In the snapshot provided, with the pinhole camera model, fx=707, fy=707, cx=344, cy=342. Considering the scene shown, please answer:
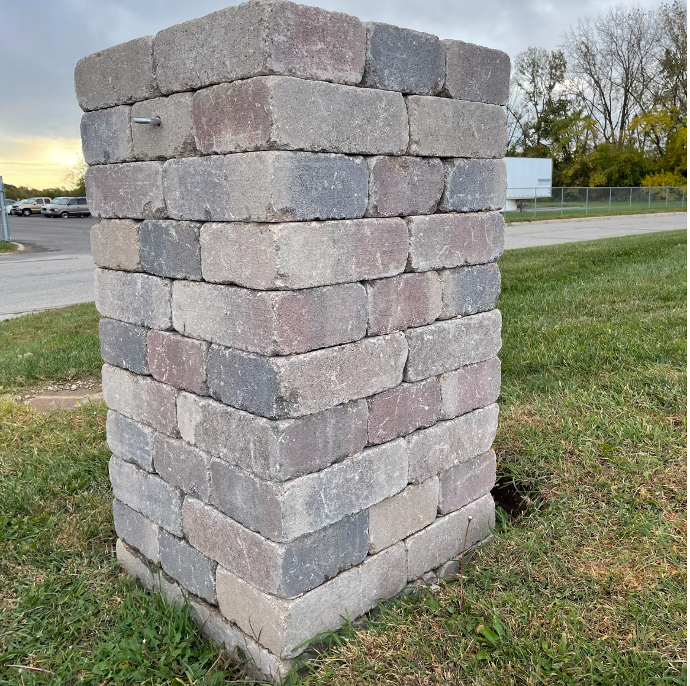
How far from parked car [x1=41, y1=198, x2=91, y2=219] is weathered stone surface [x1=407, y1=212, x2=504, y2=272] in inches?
1588

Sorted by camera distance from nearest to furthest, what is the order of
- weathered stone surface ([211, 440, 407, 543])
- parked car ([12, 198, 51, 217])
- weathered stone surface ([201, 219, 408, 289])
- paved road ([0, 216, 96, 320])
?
1. weathered stone surface ([201, 219, 408, 289])
2. weathered stone surface ([211, 440, 407, 543])
3. paved road ([0, 216, 96, 320])
4. parked car ([12, 198, 51, 217])

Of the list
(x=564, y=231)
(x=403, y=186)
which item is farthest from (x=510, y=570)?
(x=564, y=231)

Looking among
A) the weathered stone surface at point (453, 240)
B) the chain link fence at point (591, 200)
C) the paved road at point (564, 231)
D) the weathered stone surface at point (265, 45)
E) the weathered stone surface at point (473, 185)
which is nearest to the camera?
the weathered stone surface at point (265, 45)

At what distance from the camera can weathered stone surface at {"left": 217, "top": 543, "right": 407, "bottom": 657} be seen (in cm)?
279

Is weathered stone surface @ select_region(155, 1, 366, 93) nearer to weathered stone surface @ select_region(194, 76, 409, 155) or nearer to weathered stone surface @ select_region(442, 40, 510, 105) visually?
weathered stone surface @ select_region(194, 76, 409, 155)

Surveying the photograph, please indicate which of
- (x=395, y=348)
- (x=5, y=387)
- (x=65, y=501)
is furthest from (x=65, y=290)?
(x=395, y=348)

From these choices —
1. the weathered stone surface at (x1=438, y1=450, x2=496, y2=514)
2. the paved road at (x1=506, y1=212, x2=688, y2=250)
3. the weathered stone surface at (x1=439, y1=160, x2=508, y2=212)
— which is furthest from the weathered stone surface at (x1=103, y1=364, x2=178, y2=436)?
the paved road at (x1=506, y1=212, x2=688, y2=250)

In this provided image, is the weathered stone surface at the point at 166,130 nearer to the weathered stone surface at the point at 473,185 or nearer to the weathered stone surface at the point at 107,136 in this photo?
the weathered stone surface at the point at 107,136

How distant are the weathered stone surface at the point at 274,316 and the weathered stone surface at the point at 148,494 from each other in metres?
0.83

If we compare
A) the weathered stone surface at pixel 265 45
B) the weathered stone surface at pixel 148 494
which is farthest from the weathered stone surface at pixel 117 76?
the weathered stone surface at pixel 148 494

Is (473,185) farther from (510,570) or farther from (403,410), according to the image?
(510,570)

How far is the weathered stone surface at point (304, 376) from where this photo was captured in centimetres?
257

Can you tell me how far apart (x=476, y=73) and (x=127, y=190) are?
5.32 feet

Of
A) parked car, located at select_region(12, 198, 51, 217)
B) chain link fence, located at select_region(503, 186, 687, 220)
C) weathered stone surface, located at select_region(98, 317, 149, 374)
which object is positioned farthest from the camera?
parked car, located at select_region(12, 198, 51, 217)
